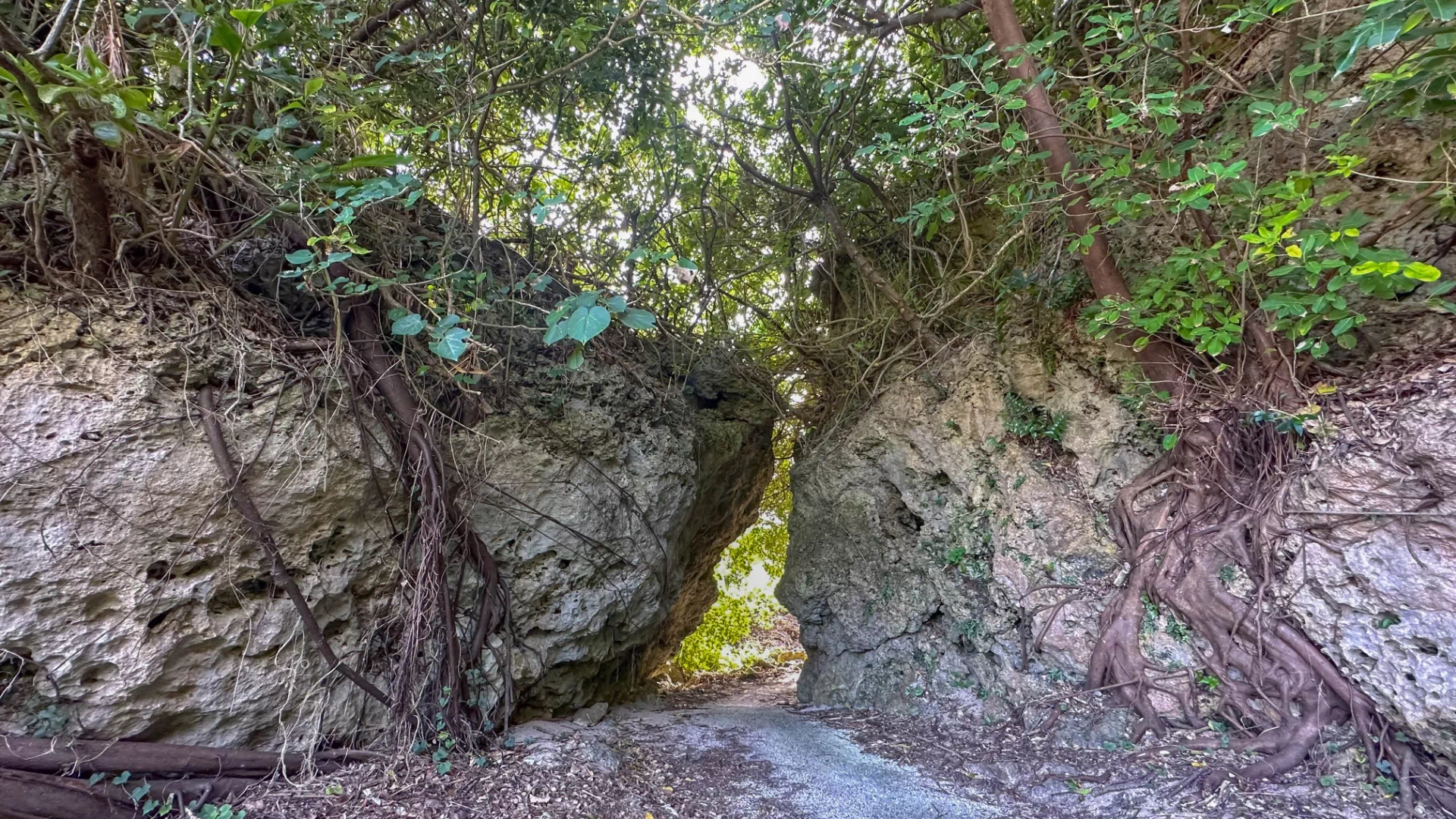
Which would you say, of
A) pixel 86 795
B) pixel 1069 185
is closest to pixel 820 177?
pixel 1069 185

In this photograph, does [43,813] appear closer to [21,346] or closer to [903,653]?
[21,346]

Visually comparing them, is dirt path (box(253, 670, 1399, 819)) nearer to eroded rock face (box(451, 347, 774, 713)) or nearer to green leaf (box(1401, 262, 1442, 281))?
eroded rock face (box(451, 347, 774, 713))

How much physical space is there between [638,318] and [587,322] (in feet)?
0.49

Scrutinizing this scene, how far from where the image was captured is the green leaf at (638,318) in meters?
1.64

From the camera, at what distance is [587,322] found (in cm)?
166

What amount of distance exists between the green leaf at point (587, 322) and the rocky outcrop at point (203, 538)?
55.8 inches

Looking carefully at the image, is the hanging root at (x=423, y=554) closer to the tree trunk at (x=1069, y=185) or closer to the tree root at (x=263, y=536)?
the tree root at (x=263, y=536)

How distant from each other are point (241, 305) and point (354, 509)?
97cm

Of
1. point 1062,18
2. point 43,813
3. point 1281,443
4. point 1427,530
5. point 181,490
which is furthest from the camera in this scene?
point 1062,18

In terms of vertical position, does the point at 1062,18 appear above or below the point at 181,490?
above

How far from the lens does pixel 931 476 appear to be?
147 inches

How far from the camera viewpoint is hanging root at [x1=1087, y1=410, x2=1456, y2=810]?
2.13 meters

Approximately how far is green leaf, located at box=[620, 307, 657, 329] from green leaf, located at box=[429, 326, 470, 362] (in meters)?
0.62

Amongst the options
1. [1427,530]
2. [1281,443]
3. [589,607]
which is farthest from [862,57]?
[589,607]
